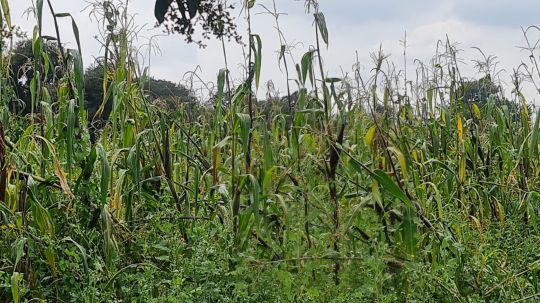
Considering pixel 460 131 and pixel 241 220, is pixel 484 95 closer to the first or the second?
pixel 460 131

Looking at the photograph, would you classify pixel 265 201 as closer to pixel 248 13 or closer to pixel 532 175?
pixel 248 13

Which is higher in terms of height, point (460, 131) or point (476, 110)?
point (476, 110)

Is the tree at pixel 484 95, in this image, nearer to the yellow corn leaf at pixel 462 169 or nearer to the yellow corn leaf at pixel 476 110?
the yellow corn leaf at pixel 476 110

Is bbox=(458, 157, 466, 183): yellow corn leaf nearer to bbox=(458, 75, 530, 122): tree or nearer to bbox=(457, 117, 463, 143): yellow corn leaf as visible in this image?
bbox=(457, 117, 463, 143): yellow corn leaf

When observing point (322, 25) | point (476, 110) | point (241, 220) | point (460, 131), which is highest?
point (322, 25)

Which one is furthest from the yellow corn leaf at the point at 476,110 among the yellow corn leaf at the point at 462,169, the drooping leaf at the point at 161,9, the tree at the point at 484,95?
the drooping leaf at the point at 161,9

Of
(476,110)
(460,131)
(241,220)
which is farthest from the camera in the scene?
(476,110)

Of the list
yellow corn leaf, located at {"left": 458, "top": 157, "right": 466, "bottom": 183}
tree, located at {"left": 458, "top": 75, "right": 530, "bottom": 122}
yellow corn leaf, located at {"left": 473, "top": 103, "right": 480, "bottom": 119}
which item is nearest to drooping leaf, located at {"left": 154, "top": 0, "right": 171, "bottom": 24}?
yellow corn leaf, located at {"left": 458, "top": 157, "right": 466, "bottom": 183}

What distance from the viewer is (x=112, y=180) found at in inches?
89.4

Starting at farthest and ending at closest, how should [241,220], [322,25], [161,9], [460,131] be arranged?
1. [460,131]
2. [322,25]
3. [241,220]
4. [161,9]

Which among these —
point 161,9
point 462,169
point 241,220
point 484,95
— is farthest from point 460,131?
point 161,9

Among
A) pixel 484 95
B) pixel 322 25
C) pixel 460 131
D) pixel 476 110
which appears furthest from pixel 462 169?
pixel 484 95

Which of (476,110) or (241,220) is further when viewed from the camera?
(476,110)

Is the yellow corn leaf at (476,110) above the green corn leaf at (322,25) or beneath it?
beneath
